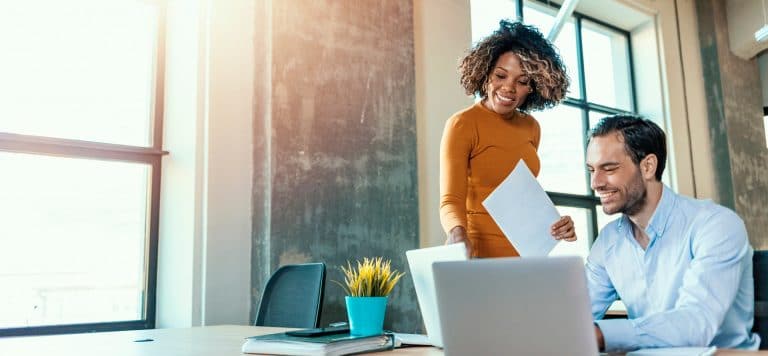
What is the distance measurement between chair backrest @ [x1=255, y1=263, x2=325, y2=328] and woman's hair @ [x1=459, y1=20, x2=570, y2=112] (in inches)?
36.7

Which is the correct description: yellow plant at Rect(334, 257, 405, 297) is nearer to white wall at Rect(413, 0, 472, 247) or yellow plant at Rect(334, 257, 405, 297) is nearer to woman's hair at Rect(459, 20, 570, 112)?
woman's hair at Rect(459, 20, 570, 112)

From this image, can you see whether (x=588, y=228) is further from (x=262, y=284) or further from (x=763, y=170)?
(x=262, y=284)

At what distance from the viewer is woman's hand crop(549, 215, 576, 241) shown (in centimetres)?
184

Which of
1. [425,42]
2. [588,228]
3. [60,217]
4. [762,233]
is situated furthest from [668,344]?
[762,233]

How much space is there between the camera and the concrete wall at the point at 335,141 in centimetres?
327

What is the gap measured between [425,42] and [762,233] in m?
4.65

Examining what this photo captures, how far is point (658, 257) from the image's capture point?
1.56 meters

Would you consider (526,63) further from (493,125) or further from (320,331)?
(320,331)

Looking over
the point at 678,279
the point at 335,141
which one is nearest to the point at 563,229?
the point at 678,279

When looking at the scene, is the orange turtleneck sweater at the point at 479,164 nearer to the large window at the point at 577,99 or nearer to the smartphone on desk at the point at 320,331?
the smartphone on desk at the point at 320,331

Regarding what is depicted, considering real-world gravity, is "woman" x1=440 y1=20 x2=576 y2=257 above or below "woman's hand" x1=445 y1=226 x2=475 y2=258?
above

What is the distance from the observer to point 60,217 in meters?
3.14

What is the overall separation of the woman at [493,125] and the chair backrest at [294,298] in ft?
2.26

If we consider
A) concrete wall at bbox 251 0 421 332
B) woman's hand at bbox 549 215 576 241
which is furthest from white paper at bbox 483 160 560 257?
concrete wall at bbox 251 0 421 332
